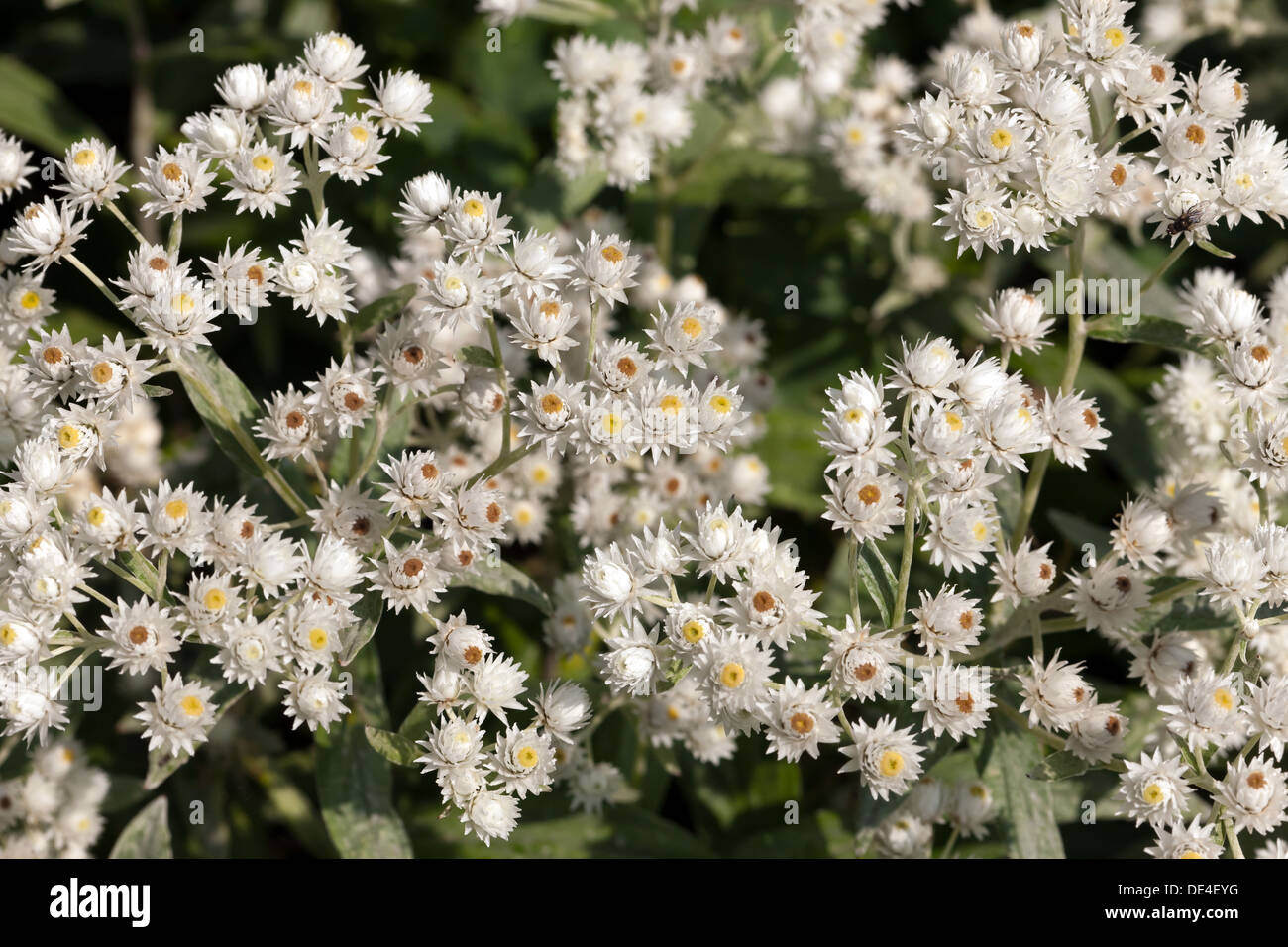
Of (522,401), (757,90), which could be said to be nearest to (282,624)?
(522,401)

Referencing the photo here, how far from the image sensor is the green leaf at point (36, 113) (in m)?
3.92

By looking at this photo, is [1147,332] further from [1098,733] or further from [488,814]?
[488,814]

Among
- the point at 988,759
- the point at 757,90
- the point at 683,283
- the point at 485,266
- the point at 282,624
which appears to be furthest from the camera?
the point at 757,90

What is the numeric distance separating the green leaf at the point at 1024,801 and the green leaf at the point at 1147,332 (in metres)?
0.94

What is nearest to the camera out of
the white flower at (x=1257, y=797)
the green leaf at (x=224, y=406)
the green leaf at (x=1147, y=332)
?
the white flower at (x=1257, y=797)

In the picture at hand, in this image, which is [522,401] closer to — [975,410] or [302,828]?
[975,410]

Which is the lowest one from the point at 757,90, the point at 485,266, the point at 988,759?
the point at 988,759

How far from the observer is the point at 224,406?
102 inches

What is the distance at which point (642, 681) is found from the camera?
7.54ft

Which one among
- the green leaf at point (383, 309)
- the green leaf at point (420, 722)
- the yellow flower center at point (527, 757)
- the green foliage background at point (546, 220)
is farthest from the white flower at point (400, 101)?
the yellow flower center at point (527, 757)

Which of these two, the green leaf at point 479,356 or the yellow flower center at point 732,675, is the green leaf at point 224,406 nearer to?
the green leaf at point 479,356

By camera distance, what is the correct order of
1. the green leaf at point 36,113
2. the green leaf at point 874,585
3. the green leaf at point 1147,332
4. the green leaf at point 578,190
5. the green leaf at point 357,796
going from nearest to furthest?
the green leaf at point 874,585, the green leaf at point 1147,332, the green leaf at point 357,796, the green leaf at point 578,190, the green leaf at point 36,113

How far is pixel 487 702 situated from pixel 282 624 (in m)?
0.43

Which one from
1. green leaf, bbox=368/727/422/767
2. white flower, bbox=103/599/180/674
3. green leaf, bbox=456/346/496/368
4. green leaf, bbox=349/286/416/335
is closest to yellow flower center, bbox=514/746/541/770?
green leaf, bbox=368/727/422/767
